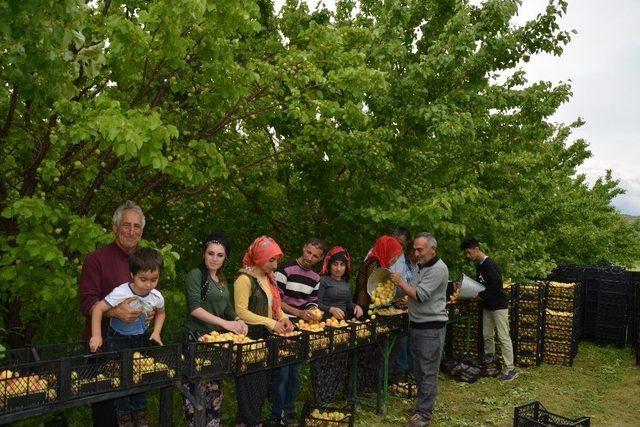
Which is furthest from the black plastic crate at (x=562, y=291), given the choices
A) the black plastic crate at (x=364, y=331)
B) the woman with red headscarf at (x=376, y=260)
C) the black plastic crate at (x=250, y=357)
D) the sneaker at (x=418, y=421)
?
the black plastic crate at (x=250, y=357)

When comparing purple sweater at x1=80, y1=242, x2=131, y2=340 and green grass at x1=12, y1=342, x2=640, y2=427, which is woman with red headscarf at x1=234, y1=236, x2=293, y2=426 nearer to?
purple sweater at x1=80, y1=242, x2=131, y2=340

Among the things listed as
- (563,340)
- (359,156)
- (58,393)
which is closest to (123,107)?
(58,393)

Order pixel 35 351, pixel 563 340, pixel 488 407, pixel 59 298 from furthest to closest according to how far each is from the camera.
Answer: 1. pixel 563 340
2. pixel 488 407
3. pixel 59 298
4. pixel 35 351

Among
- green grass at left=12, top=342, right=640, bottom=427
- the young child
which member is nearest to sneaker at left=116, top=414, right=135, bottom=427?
the young child

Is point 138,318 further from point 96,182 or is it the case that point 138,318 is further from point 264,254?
point 96,182

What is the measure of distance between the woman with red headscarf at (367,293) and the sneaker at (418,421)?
834mm

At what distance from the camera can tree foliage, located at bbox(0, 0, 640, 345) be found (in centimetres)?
451

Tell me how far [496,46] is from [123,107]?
18.1ft

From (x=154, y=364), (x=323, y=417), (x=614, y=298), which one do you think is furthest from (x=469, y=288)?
(x=154, y=364)

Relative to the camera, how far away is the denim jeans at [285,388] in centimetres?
601

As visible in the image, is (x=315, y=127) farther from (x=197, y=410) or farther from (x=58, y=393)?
(x=58, y=393)

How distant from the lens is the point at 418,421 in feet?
22.3

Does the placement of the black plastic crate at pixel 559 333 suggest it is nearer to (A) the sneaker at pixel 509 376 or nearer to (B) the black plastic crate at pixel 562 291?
(B) the black plastic crate at pixel 562 291

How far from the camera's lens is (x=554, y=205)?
58.5ft
